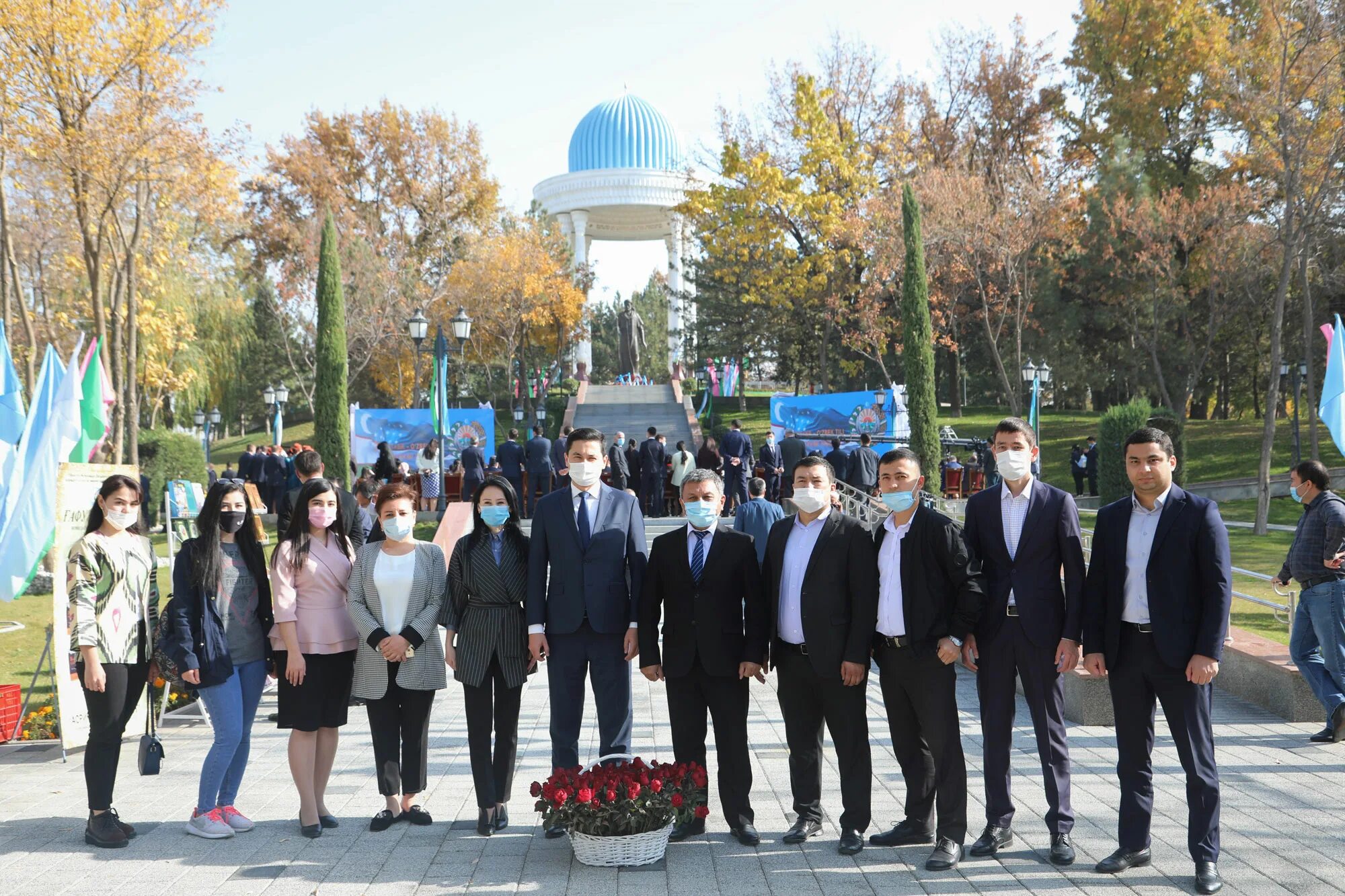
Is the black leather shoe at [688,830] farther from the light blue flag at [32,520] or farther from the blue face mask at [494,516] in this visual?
the light blue flag at [32,520]

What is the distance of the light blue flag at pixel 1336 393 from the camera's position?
38.2 ft

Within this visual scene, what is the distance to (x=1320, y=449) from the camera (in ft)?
107

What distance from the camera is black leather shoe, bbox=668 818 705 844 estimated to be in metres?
5.59

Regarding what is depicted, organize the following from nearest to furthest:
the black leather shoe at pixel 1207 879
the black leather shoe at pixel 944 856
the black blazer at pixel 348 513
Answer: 1. the black leather shoe at pixel 1207 879
2. the black leather shoe at pixel 944 856
3. the black blazer at pixel 348 513

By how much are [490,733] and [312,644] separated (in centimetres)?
104

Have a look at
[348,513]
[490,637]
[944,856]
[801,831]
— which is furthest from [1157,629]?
[348,513]

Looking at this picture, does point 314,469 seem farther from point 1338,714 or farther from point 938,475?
point 938,475

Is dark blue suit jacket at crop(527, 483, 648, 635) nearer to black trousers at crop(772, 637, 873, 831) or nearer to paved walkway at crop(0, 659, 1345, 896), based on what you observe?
black trousers at crop(772, 637, 873, 831)

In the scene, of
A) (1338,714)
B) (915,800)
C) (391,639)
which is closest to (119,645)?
(391,639)

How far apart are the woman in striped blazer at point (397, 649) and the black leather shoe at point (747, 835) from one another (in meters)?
1.66

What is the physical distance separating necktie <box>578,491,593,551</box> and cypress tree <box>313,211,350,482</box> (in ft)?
62.0

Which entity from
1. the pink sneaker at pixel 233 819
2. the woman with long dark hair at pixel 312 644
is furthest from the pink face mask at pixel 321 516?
the pink sneaker at pixel 233 819

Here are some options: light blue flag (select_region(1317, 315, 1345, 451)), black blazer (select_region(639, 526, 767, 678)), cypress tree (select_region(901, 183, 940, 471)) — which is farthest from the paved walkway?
cypress tree (select_region(901, 183, 940, 471))

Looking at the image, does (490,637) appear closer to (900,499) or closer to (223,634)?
(223,634)
